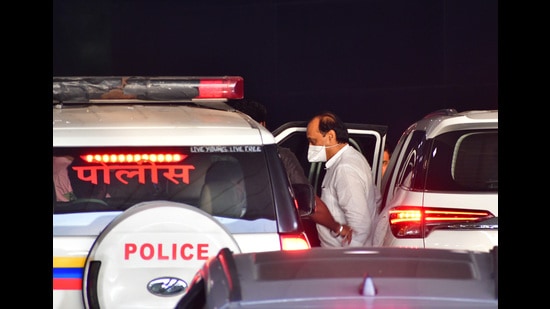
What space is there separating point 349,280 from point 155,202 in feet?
6.95

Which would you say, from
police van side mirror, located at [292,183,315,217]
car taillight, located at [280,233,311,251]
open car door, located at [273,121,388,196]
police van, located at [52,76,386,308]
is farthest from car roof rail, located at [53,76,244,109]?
open car door, located at [273,121,388,196]

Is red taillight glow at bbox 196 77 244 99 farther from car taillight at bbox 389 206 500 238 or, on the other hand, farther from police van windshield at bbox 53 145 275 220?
car taillight at bbox 389 206 500 238

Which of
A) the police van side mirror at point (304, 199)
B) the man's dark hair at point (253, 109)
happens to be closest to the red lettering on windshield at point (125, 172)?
the police van side mirror at point (304, 199)

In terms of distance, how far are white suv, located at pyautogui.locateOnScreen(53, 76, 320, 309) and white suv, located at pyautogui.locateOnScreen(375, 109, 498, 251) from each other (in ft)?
4.13

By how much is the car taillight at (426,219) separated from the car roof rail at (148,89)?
1138 millimetres

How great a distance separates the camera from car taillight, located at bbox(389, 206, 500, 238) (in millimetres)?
6539

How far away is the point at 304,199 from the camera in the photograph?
6.35 m

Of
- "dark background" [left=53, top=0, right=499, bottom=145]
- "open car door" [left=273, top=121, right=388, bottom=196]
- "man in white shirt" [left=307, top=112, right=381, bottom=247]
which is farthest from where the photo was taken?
"dark background" [left=53, top=0, right=499, bottom=145]

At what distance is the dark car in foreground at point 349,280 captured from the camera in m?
3.08

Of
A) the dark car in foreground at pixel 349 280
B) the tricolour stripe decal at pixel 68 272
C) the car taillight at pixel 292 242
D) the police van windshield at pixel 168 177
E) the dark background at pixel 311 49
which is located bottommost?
the tricolour stripe decal at pixel 68 272

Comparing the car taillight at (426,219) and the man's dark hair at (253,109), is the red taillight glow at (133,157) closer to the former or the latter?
the car taillight at (426,219)

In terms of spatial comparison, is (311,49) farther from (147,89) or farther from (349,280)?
(349,280)
